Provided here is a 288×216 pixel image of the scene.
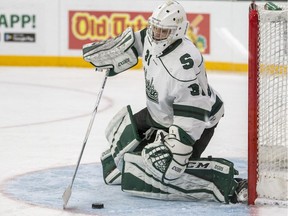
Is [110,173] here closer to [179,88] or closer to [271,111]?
[179,88]

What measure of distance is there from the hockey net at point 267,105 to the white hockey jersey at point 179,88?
0.23m

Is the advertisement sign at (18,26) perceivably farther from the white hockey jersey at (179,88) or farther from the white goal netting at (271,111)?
the white goal netting at (271,111)

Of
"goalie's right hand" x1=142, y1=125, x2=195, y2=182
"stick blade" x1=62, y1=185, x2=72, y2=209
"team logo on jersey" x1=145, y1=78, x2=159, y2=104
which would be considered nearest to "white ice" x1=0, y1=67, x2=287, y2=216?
"stick blade" x1=62, y1=185, x2=72, y2=209

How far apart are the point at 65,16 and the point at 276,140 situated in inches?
245

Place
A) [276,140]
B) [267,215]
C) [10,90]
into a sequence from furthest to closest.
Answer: [10,90], [276,140], [267,215]

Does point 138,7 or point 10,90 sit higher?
point 138,7

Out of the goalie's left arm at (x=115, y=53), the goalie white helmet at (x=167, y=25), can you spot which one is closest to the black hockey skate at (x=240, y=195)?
the goalie white helmet at (x=167, y=25)

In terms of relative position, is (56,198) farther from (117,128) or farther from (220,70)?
(220,70)

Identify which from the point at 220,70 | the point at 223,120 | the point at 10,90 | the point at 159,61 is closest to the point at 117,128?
the point at 159,61

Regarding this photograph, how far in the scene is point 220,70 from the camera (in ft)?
32.3

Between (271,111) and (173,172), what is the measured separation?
51cm

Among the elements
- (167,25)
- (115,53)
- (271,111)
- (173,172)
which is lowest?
(173,172)

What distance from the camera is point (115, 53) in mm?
4434

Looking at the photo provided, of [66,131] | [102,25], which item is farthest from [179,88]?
[102,25]
